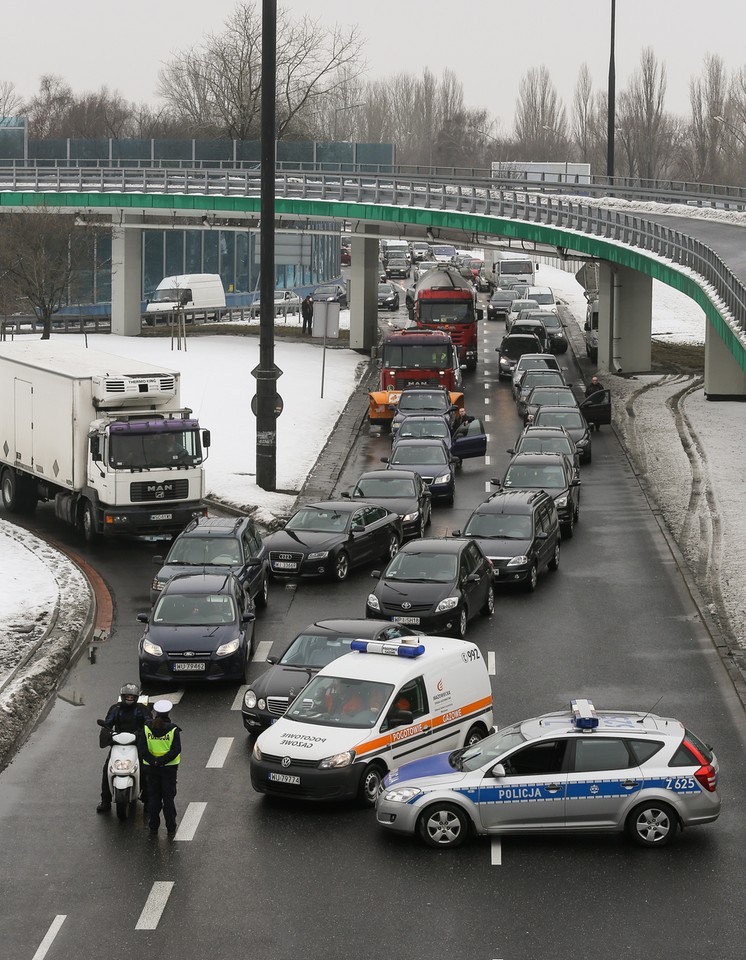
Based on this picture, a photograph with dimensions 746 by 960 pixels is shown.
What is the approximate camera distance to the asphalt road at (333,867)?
1335cm

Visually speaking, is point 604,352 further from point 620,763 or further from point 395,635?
point 620,763

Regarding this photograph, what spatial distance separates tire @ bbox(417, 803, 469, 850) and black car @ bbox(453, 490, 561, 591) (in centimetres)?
1132

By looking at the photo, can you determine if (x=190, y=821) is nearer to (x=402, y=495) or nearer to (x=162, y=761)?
(x=162, y=761)

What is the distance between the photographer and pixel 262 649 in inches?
928

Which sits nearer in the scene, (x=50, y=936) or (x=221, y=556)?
(x=50, y=936)

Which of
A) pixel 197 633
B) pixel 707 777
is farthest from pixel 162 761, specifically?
pixel 197 633

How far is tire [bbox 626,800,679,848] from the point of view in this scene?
15312 mm

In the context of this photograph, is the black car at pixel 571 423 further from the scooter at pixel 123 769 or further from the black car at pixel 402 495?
the scooter at pixel 123 769

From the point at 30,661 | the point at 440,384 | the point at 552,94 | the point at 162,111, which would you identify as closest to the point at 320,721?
the point at 30,661

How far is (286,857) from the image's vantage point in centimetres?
→ 1541

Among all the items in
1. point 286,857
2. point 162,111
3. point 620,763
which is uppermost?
point 162,111

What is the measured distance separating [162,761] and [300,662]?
4134mm

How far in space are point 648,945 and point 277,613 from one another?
44.1 ft

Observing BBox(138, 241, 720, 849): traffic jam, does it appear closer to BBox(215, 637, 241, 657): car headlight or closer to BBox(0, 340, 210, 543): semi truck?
BBox(215, 637, 241, 657): car headlight
